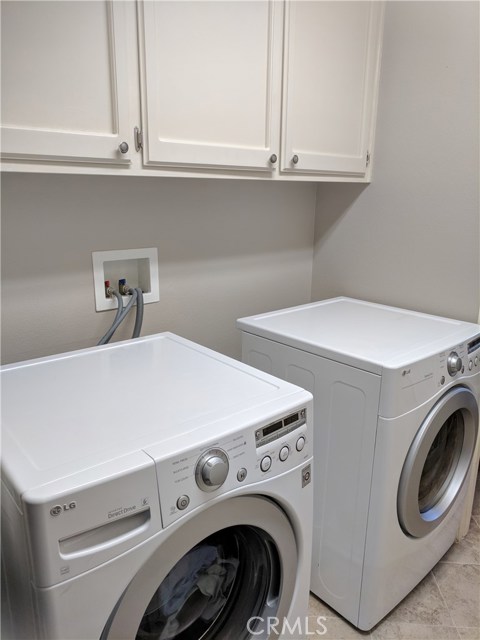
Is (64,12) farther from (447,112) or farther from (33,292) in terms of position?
(447,112)

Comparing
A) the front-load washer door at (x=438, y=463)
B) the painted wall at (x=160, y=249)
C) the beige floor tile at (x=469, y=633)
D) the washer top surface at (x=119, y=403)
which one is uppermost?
the painted wall at (x=160, y=249)

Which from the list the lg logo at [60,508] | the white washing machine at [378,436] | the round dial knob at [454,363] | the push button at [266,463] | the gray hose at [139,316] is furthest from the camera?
the gray hose at [139,316]

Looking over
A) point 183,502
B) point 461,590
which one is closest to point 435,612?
point 461,590

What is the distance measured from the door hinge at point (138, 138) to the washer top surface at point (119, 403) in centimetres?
54

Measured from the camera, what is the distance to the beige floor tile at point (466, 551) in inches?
70.6

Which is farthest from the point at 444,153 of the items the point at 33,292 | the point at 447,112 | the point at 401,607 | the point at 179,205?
the point at 401,607

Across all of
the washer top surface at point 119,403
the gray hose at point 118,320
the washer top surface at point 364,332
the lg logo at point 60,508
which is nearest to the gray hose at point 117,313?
the gray hose at point 118,320

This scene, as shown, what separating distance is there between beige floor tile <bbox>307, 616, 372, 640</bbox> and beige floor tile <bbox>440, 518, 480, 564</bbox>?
0.51 metres

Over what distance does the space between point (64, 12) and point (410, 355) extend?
3.83 ft

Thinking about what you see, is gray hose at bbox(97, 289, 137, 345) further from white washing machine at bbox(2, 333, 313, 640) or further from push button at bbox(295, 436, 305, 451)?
push button at bbox(295, 436, 305, 451)

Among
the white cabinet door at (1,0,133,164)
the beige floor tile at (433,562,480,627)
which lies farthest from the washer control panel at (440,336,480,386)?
the white cabinet door at (1,0,133,164)

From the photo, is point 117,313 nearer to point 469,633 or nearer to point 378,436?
point 378,436

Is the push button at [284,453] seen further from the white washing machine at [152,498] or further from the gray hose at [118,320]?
the gray hose at [118,320]

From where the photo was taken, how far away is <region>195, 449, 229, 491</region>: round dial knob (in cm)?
84
